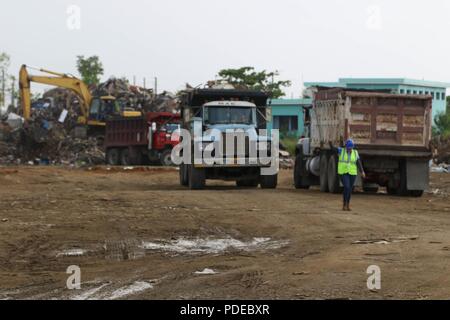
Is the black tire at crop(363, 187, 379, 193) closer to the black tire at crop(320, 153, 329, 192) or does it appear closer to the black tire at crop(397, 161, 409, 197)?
the black tire at crop(320, 153, 329, 192)

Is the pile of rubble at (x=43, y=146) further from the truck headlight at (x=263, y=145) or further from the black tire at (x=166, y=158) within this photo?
the truck headlight at (x=263, y=145)

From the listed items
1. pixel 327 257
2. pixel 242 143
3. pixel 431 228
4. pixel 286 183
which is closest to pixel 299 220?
pixel 431 228

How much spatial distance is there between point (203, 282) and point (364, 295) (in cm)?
181

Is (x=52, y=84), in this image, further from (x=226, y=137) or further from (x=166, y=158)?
(x=226, y=137)

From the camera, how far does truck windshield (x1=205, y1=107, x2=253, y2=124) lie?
80.1 feet

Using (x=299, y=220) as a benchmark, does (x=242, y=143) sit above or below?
above

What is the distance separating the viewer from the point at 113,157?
45.0 metres

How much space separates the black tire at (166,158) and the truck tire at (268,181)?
16.3m

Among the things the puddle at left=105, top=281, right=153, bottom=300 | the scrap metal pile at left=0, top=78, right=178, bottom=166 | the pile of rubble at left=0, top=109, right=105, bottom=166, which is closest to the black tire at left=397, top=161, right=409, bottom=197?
the puddle at left=105, top=281, right=153, bottom=300

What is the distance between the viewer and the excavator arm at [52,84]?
48469mm

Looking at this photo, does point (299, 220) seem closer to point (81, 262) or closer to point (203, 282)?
point (81, 262)

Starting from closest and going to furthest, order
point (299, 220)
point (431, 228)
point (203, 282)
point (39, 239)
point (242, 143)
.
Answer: point (203, 282), point (39, 239), point (431, 228), point (299, 220), point (242, 143)

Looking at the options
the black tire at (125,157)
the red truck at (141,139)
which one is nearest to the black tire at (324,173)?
the red truck at (141,139)

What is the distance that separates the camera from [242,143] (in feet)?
77.0
